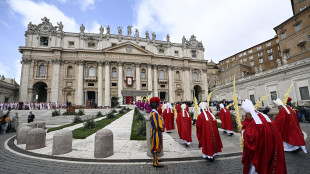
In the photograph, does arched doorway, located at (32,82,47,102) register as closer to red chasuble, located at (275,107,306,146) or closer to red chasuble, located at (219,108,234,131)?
red chasuble, located at (219,108,234,131)

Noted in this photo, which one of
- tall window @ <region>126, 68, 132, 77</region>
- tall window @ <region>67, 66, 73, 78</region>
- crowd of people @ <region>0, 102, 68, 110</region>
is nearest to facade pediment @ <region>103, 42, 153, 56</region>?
tall window @ <region>126, 68, 132, 77</region>

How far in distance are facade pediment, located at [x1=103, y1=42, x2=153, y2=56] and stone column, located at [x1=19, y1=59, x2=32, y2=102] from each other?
58.6 ft

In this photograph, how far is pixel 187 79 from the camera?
43.5 metres

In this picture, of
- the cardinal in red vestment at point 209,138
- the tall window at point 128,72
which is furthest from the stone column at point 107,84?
the cardinal in red vestment at point 209,138

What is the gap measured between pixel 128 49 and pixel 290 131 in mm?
37702

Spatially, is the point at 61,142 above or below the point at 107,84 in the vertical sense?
below

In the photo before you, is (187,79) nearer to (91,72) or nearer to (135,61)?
(135,61)

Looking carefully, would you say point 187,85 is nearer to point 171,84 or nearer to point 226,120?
point 171,84


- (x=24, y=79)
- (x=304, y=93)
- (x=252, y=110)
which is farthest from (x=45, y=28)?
(x=304, y=93)

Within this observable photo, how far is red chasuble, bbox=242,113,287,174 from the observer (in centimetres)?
273

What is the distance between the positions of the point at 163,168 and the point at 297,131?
5.16m

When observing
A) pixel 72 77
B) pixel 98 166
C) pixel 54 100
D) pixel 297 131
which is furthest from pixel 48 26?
pixel 297 131

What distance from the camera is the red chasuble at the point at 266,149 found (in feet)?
8.97

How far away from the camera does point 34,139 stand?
5984mm
